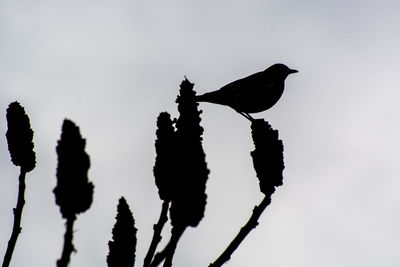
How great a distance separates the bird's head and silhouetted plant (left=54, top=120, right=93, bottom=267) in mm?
9936

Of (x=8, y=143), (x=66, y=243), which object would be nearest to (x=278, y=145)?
(x=8, y=143)

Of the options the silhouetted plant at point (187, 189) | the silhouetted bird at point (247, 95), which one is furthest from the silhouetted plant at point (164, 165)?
the silhouetted bird at point (247, 95)

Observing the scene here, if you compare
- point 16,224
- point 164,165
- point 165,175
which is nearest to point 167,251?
point 165,175

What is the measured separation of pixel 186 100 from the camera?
414 centimetres

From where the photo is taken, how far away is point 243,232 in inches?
142

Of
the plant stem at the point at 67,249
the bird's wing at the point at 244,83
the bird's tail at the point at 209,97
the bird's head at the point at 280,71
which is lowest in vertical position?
the plant stem at the point at 67,249

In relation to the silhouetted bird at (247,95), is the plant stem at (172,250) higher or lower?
lower

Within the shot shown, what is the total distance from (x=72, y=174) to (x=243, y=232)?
1599mm

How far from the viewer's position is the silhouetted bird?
10.8m

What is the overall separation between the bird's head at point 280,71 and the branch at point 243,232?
8366mm

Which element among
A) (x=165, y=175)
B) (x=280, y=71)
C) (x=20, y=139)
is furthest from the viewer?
(x=280, y=71)

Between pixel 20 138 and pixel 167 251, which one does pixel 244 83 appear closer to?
pixel 20 138

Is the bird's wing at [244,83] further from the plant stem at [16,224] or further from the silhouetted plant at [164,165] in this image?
the plant stem at [16,224]

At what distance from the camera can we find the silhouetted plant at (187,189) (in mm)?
3105
